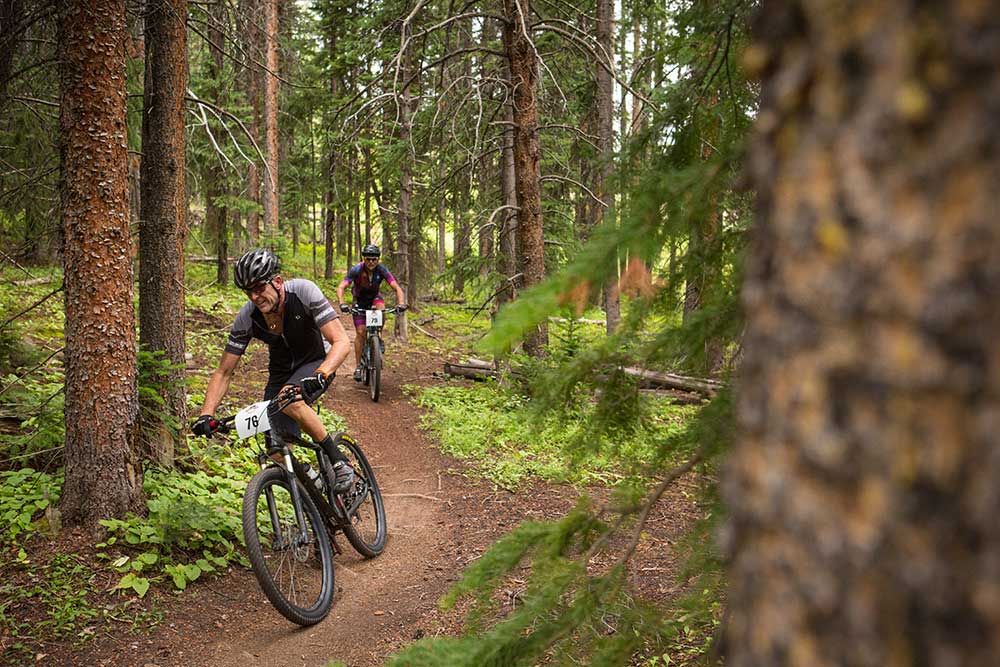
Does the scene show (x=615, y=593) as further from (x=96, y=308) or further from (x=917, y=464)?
(x=96, y=308)

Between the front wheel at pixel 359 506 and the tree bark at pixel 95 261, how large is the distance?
1.93 m

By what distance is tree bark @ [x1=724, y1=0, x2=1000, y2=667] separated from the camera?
2.32 ft

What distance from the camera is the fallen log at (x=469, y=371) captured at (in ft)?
44.0

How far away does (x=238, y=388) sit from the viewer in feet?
36.0

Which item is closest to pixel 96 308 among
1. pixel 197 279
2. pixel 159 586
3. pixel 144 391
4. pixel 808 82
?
pixel 144 391

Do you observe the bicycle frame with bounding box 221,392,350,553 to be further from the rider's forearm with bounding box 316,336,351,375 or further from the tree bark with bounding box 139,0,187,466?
the tree bark with bounding box 139,0,187,466

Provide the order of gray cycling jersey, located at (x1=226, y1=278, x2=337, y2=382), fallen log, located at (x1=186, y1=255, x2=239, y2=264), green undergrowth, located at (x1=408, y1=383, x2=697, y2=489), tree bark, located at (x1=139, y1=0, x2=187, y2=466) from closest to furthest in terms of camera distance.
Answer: gray cycling jersey, located at (x1=226, y1=278, x2=337, y2=382) < tree bark, located at (x1=139, y1=0, x2=187, y2=466) < green undergrowth, located at (x1=408, y1=383, x2=697, y2=489) < fallen log, located at (x1=186, y1=255, x2=239, y2=264)

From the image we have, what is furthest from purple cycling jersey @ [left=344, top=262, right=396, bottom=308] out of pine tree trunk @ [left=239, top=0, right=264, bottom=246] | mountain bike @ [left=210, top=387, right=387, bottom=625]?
pine tree trunk @ [left=239, top=0, right=264, bottom=246]

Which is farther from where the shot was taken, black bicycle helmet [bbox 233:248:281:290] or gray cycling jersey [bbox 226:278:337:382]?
gray cycling jersey [bbox 226:278:337:382]

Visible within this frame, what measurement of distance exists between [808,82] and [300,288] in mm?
5058

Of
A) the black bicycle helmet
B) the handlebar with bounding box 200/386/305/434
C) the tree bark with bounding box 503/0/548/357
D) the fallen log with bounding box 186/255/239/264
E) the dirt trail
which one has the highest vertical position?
the tree bark with bounding box 503/0/548/357

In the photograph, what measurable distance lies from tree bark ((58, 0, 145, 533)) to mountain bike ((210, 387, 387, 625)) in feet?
3.27

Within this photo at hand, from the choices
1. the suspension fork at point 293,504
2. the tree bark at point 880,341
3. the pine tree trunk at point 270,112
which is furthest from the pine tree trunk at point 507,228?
the tree bark at point 880,341

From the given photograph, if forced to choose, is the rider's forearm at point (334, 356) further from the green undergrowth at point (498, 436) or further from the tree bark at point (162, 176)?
the tree bark at point (162, 176)
